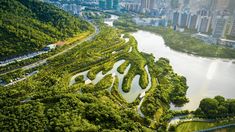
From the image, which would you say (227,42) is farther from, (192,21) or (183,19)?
(183,19)

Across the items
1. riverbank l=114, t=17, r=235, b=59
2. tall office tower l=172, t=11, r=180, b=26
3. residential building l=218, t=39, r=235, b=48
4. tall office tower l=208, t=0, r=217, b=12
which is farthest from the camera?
tall office tower l=208, t=0, r=217, b=12

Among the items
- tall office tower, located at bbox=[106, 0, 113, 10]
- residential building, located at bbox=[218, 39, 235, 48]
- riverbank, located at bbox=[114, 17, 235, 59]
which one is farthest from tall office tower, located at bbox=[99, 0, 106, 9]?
residential building, located at bbox=[218, 39, 235, 48]

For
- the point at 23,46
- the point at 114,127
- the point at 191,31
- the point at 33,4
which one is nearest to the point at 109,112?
the point at 114,127

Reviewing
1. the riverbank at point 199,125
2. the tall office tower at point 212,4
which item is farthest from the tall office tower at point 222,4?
the riverbank at point 199,125

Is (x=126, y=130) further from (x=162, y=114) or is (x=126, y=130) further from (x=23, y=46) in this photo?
(x=23, y=46)

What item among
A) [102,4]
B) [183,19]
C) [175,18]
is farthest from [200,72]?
[102,4]

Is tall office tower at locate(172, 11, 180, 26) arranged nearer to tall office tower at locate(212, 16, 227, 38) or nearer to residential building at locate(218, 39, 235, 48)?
tall office tower at locate(212, 16, 227, 38)

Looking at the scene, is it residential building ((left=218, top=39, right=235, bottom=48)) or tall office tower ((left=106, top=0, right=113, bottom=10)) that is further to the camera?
tall office tower ((left=106, top=0, right=113, bottom=10))
